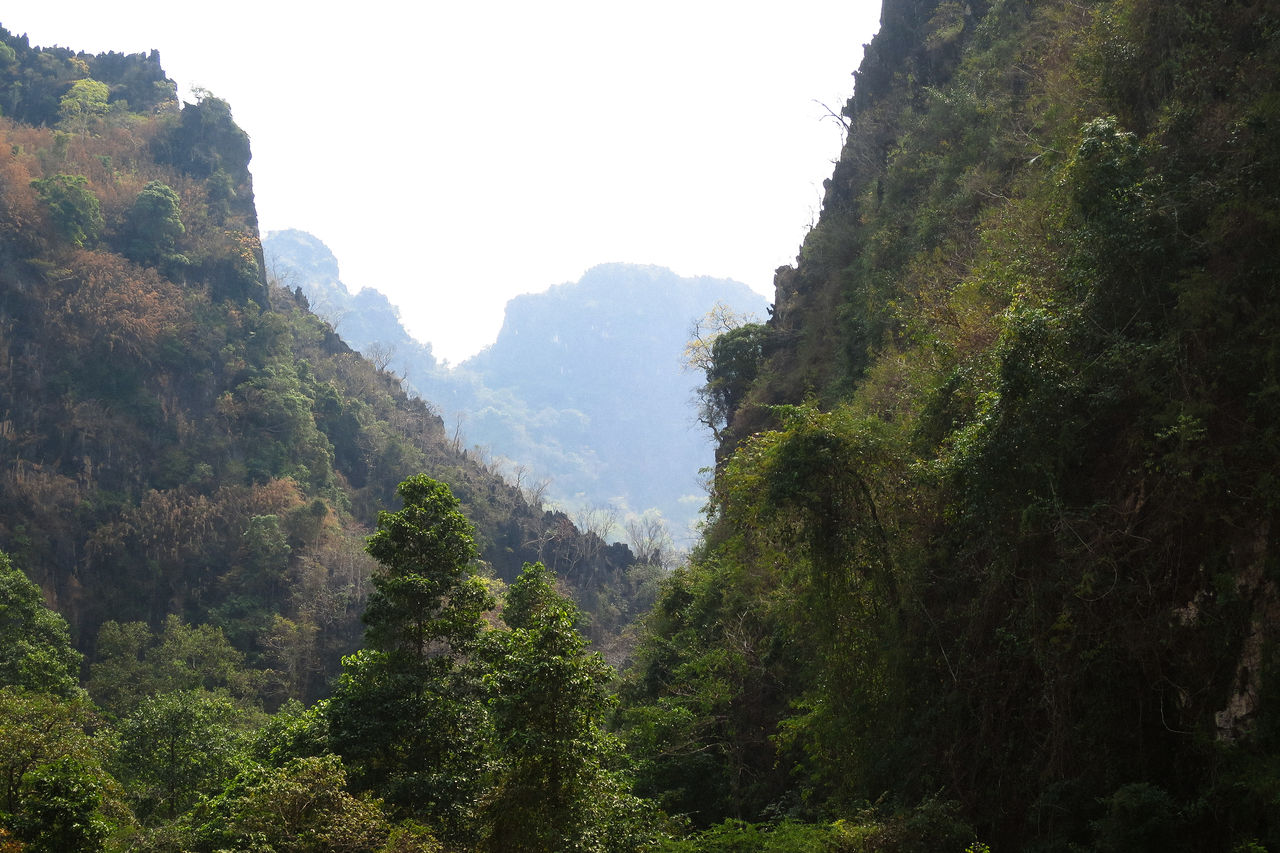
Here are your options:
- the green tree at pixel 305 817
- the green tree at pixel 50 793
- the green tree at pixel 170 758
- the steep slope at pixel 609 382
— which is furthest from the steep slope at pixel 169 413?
the steep slope at pixel 609 382

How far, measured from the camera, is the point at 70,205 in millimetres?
44281

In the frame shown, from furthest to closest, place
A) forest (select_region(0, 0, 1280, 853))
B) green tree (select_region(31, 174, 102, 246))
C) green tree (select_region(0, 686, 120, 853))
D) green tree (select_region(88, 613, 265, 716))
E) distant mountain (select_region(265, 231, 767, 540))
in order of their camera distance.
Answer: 1. distant mountain (select_region(265, 231, 767, 540))
2. green tree (select_region(31, 174, 102, 246))
3. green tree (select_region(88, 613, 265, 716))
4. green tree (select_region(0, 686, 120, 853))
5. forest (select_region(0, 0, 1280, 853))

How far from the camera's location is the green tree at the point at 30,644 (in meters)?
22.7

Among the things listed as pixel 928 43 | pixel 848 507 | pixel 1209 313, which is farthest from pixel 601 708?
pixel 928 43

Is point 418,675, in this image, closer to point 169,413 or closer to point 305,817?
point 305,817

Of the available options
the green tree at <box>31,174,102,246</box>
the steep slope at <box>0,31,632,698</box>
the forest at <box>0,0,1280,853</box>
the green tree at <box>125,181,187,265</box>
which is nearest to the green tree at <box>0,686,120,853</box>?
the forest at <box>0,0,1280,853</box>

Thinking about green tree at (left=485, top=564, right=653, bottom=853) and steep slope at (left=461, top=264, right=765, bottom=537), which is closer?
green tree at (left=485, top=564, right=653, bottom=853)

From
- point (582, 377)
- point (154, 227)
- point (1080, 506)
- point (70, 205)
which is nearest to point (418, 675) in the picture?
point (1080, 506)

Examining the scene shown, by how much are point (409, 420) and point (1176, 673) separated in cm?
5752

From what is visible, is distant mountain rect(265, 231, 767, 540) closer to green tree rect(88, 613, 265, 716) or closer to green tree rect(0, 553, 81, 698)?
green tree rect(88, 613, 265, 716)

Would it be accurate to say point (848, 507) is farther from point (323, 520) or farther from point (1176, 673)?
point (323, 520)

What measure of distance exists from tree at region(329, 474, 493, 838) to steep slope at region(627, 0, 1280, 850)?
16.9 feet

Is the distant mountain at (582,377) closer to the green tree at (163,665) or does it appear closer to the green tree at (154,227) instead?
the green tree at (154,227)

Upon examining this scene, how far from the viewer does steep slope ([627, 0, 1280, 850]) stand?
27.8 ft
